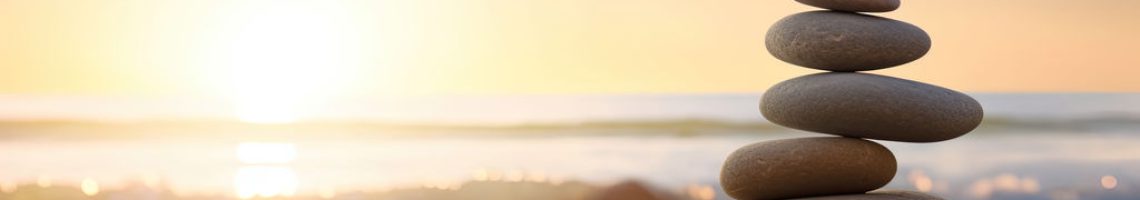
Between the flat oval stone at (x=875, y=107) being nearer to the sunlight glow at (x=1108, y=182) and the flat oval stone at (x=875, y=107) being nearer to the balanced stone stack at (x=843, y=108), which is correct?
the balanced stone stack at (x=843, y=108)

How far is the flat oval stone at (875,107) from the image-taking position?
4770 millimetres

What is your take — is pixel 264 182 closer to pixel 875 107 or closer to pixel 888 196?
pixel 888 196

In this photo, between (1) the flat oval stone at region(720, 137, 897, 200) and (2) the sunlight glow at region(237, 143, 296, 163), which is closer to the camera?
(1) the flat oval stone at region(720, 137, 897, 200)

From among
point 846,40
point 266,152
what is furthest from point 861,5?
point 266,152

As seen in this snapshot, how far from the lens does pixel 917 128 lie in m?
4.82

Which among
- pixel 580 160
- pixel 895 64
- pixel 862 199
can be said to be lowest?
pixel 862 199

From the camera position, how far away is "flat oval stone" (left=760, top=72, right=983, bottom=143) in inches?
188

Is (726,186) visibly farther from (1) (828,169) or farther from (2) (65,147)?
(2) (65,147)

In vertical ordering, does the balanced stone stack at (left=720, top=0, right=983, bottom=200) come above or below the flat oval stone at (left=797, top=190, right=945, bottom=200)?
above

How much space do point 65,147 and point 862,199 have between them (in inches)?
456

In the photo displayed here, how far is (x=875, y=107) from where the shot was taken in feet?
15.6

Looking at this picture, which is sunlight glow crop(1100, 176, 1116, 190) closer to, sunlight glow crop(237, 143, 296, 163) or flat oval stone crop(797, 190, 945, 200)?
flat oval stone crop(797, 190, 945, 200)

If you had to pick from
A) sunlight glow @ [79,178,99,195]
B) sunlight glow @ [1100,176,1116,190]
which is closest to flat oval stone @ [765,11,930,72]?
sunlight glow @ [1100,176,1116,190]

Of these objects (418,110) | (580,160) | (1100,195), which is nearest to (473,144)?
(418,110)
